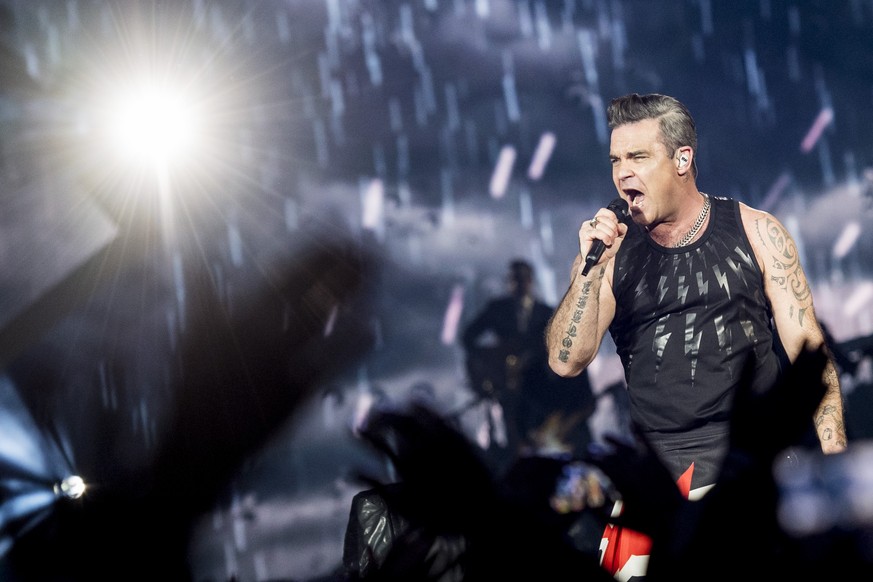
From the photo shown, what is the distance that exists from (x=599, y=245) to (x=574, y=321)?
0.32 meters

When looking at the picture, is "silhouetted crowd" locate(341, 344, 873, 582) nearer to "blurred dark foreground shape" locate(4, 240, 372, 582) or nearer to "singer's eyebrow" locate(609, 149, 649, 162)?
"singer's eyebrow" locate(609, 149, 649, 162)

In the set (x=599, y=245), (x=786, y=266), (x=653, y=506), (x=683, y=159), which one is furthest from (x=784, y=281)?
(x=653, y=506)

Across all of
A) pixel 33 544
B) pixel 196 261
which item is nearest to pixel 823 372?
pixel 33 544

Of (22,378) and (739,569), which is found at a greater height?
(22,378)

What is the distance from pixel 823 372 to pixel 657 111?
2401 millimetres

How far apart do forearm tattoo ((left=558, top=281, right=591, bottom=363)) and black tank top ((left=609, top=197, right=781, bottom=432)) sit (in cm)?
16

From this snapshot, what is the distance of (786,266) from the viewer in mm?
2438

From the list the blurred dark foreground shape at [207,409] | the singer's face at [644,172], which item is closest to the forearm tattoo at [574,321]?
the singer's face at [644,172]

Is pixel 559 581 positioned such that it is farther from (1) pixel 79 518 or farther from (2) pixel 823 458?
(1) pixel 79 518

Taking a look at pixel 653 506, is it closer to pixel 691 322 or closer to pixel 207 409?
pixel 691 322

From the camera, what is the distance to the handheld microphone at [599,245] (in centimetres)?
234

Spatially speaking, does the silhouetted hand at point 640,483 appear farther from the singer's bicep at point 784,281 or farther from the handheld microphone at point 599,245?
the singer's bicep at point 784,281

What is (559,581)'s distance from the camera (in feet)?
1.46

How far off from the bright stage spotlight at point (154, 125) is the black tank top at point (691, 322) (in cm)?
612
